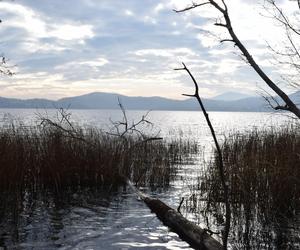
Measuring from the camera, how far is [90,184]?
10602 mm

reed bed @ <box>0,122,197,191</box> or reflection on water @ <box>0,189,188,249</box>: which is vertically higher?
reed bed @ <box>0,122,197,191</box>

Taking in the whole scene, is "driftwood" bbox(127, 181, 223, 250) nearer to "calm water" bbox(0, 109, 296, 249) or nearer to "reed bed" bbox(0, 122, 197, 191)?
"calm water" bbox(0, 109, 296, 249)

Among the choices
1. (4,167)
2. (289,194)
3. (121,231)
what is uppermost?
(4,167)

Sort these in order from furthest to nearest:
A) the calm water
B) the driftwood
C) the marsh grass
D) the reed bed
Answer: the reed bed, the marsh grass, the calm water, the driftwood

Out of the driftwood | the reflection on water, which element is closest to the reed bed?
the reflection on water

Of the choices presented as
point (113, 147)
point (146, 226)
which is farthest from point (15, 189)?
point (113, 147)

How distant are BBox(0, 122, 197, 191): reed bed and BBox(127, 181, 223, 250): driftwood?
2184mm

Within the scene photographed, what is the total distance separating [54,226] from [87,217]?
90 centimetres

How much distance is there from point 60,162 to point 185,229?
4811 millimetres

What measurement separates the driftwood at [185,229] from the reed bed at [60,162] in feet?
7.16

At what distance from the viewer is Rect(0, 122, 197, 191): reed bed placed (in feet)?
26.7

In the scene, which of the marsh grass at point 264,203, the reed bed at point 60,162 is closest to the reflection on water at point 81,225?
the reed bed at point 60,162

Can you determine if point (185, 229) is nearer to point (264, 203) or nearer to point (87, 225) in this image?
point (264, 203)

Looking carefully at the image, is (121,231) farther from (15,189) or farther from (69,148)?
(69,148)
